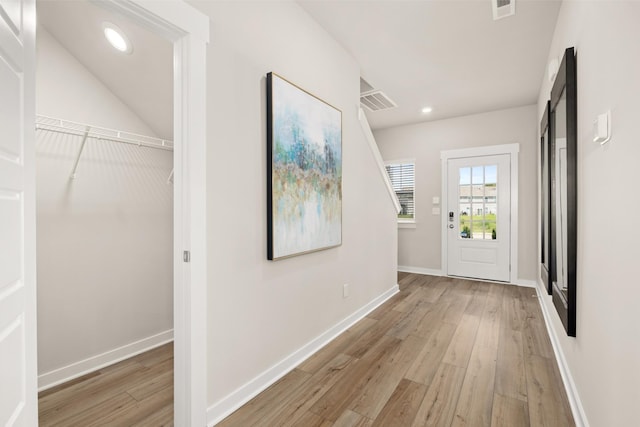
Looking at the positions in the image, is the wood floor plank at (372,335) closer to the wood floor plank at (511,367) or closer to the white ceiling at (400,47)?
the wood floor plank at (511,367)

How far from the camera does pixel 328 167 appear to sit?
248cm

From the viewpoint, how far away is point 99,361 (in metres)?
2.19

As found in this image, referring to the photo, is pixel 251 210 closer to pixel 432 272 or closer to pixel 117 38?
pixel 117 38

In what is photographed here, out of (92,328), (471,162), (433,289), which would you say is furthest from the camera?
(471,162)

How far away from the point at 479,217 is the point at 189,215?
450 cm

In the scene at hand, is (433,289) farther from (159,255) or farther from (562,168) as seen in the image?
(159,255)

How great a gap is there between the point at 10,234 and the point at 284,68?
5.69ft

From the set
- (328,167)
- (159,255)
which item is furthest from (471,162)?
(159,255)

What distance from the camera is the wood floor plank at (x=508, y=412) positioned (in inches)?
63.1

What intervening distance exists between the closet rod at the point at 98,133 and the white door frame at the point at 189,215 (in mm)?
964

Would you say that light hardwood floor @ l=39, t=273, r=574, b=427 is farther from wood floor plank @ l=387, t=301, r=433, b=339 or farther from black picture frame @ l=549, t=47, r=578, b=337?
black picture frame @ l=549, t=47, r=578, b=337

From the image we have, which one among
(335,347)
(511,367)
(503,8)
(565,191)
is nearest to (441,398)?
(511,367)

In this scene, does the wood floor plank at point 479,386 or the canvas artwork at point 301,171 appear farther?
the canvas artwork at point 301,171

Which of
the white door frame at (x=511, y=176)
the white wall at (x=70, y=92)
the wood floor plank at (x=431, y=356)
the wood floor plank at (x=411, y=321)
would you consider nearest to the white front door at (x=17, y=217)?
the white wall at (x=70, y=92)
